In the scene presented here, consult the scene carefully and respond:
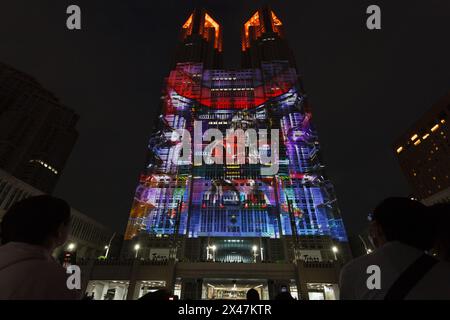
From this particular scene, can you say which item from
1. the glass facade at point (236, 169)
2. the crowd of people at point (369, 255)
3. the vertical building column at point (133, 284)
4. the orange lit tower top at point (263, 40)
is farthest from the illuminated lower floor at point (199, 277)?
the orange lit tower top at point (263, 40)

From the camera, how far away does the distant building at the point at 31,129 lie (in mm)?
90188

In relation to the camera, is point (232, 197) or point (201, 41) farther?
point (201, 41)

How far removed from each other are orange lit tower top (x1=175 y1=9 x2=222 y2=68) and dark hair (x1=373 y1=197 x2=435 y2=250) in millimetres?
106063

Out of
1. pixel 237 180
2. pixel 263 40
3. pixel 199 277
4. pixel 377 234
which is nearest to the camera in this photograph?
pixel 377 234

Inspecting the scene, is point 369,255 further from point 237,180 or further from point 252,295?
point 237,180

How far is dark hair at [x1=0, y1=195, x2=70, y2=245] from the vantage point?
99.7 inches

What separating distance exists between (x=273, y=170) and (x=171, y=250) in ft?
122

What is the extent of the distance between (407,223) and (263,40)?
117 m

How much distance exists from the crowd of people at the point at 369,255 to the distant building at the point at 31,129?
365 ft

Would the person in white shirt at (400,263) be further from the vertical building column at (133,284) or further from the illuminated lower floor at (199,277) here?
the vertical building column at (133,284)

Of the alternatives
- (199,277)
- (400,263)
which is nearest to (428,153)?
(199,277)

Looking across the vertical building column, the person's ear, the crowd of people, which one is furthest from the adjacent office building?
the crowd of people

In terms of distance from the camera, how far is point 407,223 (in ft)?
9.22
